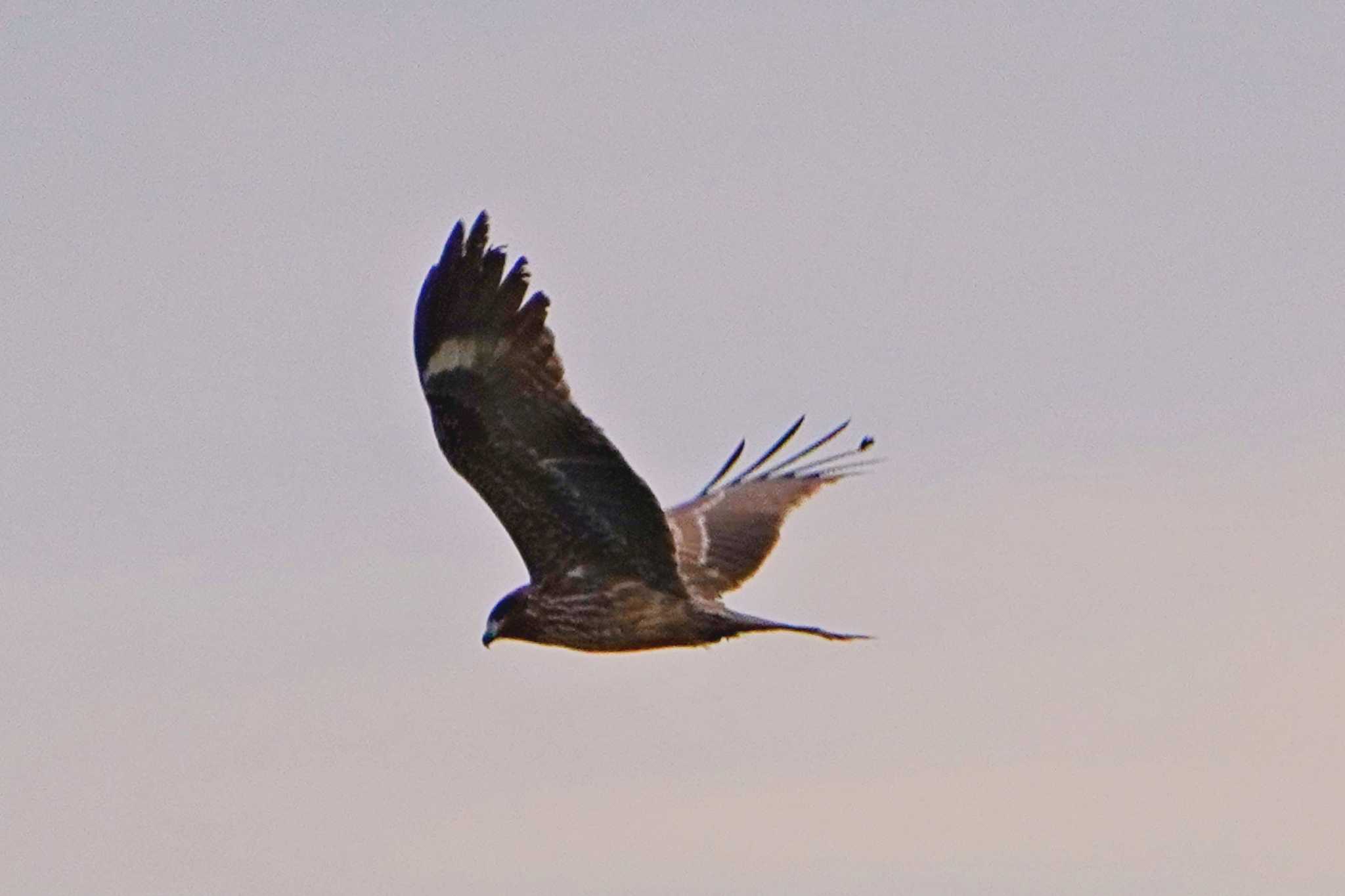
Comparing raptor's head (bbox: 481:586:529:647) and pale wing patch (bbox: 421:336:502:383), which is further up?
pale wing patch (bbox: 421:336:502:383)

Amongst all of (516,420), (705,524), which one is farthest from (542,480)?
(705,524)

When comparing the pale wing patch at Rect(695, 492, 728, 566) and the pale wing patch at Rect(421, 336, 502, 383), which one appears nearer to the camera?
the pale wing patch at Rect(421, 336, 502, 383)

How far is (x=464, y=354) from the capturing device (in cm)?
2006

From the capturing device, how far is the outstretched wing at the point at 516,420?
65.4 ft

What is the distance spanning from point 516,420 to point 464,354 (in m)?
0.50

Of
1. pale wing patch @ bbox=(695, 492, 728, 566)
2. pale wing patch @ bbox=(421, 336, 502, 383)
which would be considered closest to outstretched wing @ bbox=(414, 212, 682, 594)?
pale wing patch @ bbox=(421, 336, 502, 383)

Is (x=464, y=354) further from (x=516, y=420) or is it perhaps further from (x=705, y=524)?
(x=705, y=524)

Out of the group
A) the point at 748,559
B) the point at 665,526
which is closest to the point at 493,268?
the point at 665,526

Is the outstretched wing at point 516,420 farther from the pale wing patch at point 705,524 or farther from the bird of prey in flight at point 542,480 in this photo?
the pale wing patch at point 705,524

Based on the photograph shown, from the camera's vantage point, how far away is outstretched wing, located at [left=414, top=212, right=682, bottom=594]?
19.9 meters

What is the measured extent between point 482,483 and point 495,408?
65cm

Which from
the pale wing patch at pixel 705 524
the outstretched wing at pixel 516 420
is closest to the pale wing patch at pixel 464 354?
the outstretched wing at pixel 516 420

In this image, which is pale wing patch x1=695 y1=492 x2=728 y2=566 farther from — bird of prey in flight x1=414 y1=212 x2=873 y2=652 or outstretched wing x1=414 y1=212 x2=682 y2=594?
outstretched wing x1=414 y1=212 x2=682 y2=594

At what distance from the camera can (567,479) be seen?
20.5m
